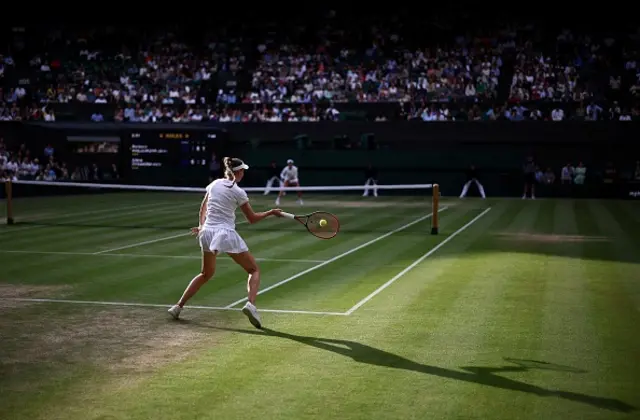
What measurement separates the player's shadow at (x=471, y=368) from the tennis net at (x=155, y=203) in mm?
13222

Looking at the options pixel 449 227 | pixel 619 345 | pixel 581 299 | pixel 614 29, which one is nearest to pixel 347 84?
pixel 614 29

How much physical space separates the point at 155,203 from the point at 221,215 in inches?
1108

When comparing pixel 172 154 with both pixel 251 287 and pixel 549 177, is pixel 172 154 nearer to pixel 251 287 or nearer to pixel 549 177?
pixel 549 177

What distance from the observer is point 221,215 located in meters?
11.0

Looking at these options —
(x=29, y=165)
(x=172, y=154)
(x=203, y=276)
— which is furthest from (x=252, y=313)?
(x=29, y=165)

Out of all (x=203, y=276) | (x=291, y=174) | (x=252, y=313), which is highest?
(x=291, y=174)

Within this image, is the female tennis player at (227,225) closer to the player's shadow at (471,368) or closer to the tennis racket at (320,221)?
the tennis racket at (320,221)

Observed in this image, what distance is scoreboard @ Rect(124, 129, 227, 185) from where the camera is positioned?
46688 millimetres

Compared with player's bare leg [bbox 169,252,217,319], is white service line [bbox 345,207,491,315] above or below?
below

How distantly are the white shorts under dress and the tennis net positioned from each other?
477 inches

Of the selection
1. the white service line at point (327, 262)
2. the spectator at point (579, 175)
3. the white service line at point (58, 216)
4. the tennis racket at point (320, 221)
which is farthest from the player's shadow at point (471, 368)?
the spectator at point (579, 175)

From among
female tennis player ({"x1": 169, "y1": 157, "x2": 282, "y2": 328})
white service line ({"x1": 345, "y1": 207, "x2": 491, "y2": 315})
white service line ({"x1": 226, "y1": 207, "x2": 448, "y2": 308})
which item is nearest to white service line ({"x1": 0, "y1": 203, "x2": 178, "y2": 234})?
white service line ({"x1": 226, "y1": 207, "x2": 448, "y2": 308})

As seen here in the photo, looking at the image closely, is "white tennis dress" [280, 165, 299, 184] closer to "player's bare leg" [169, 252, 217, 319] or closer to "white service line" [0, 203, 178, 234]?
"white service line" [0, 203, 178, 234]

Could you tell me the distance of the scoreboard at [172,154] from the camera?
153ft
